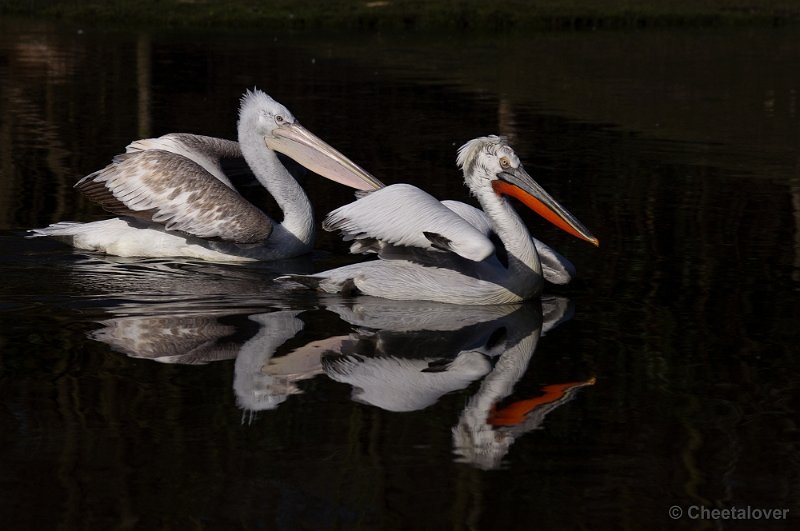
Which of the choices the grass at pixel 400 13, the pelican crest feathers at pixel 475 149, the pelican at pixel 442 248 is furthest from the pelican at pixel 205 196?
the grass at pixel 400 13

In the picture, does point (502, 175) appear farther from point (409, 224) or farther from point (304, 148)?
point (304, 148)

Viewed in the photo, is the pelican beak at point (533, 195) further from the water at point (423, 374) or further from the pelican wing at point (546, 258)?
the water at point (423, 374)

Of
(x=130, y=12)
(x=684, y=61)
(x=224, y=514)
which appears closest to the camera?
(x=224, y=514)

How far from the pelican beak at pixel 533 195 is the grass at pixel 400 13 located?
51.3 feet

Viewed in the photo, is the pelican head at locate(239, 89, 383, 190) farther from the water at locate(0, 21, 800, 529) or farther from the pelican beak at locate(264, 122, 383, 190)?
the water at locate(0, 21, 800, 529)

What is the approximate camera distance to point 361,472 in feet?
12.0

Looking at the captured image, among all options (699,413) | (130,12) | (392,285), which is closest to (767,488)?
(699,413)

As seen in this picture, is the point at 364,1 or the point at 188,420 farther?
the point at 364,1

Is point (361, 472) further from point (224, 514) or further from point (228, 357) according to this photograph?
point (228, 357)

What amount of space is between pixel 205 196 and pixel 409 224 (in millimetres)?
1228

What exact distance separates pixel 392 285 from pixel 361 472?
1992mm

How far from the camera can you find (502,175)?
18.9 feet
